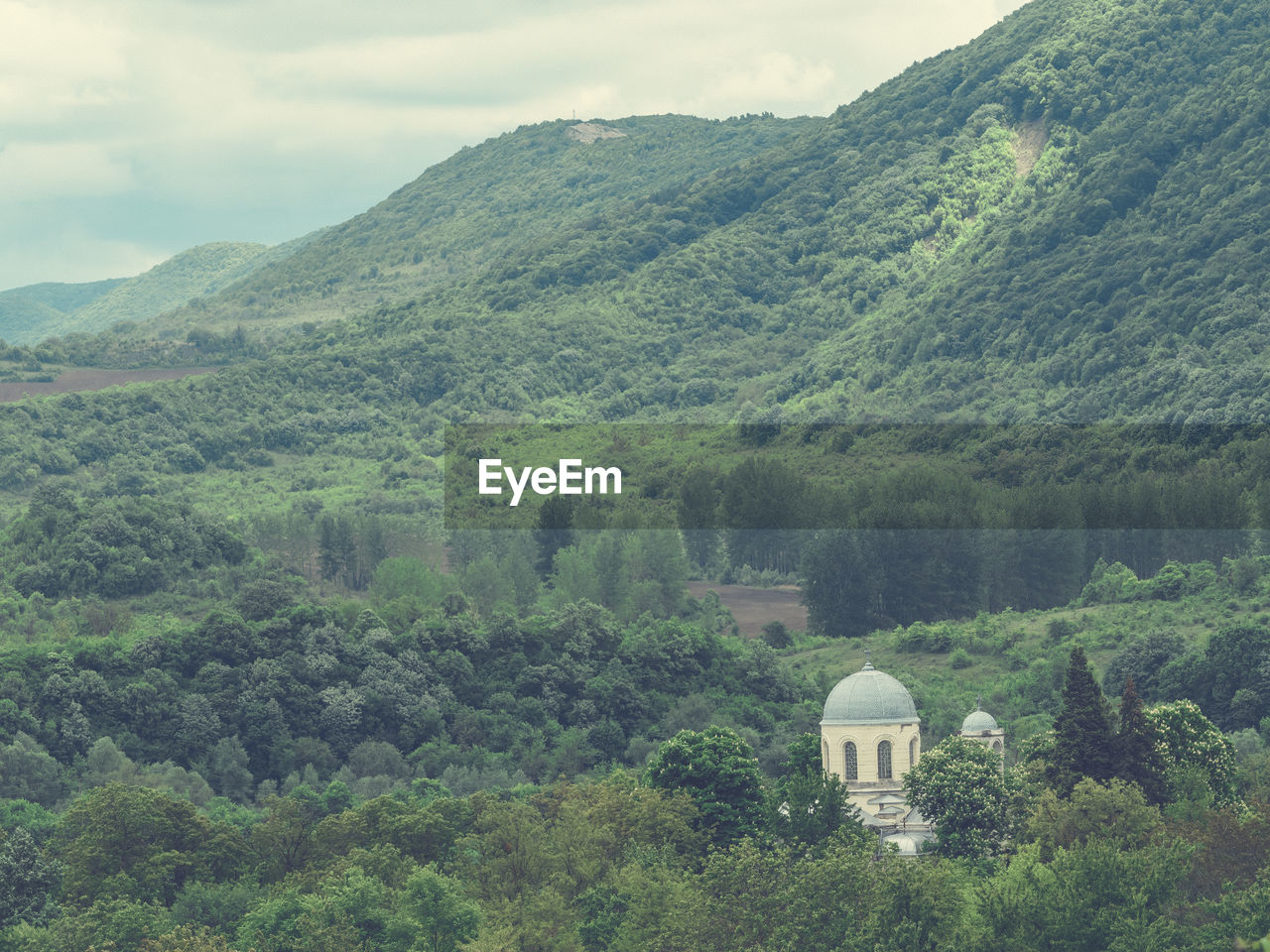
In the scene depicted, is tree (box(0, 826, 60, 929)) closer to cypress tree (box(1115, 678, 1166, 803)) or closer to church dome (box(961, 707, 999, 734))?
church dome (box(961, 707, 999, 734))

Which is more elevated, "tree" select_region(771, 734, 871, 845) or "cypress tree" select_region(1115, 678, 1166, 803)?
"cypress tree" select_region(1115, 678, 1166, 803)

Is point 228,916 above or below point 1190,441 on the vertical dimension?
below

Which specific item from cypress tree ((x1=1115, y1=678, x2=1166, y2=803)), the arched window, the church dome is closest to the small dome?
the arched window

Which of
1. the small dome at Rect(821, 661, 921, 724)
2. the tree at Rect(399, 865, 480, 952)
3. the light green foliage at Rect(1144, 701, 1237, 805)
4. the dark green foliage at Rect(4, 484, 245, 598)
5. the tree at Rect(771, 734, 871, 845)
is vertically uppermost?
the dark green foliage at Rect(4, 484, 245, 598)

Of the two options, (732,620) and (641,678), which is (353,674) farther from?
(732,620)

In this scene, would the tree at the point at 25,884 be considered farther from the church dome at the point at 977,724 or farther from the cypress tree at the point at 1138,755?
the cypress tree at the point at 1138,755

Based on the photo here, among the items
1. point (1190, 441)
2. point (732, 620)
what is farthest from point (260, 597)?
point (1190, 441)
